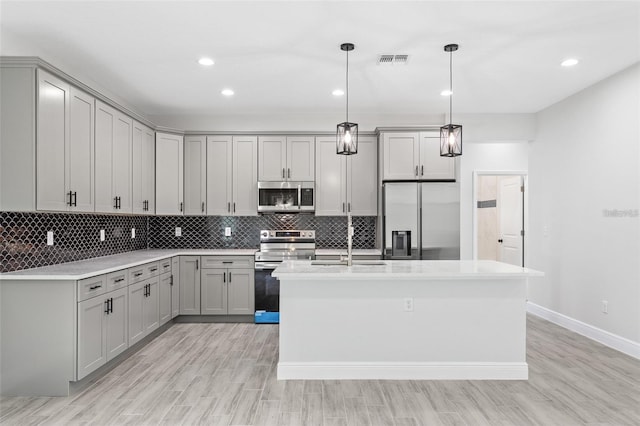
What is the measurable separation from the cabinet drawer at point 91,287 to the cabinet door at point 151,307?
2.82ft

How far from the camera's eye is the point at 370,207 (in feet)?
17.6

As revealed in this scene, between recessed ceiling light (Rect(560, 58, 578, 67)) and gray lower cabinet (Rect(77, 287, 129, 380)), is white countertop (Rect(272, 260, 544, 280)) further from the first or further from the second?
recessed ceiling light (Rect(560, 58, 578, 67))

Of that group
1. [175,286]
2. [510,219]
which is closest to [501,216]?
[510,219]

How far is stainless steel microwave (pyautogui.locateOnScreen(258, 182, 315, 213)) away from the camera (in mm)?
Result: 5293

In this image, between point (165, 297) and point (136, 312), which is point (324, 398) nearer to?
point (136, 312)

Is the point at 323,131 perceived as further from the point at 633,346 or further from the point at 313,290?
the point at 633,346

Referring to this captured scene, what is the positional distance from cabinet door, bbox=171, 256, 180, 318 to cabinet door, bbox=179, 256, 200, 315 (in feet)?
0.21

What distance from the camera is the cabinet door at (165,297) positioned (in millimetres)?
4512

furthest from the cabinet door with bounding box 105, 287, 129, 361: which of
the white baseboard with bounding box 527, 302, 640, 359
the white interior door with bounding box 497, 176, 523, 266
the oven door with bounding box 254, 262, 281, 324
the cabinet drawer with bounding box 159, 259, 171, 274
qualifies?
the white interior door with bounding box 497, 176, 523, 266

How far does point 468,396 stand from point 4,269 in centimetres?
367

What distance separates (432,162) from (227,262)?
9.76 feet

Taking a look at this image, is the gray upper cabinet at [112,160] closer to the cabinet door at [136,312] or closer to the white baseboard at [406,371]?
the cabinet door at [136,312]

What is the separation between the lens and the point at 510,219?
6.70m

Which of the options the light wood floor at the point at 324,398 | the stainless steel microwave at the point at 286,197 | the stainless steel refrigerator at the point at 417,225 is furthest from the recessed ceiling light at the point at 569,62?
the stainless steel microwave at the point at 286,197
